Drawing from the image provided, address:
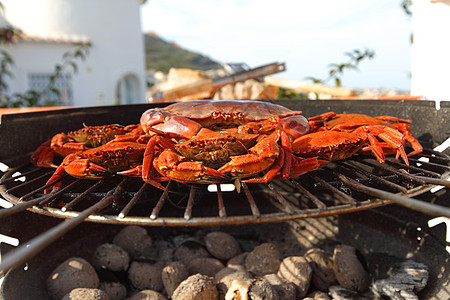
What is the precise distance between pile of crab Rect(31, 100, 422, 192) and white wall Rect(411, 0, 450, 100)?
2.10 ft

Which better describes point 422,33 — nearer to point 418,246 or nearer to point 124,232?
point 418,246

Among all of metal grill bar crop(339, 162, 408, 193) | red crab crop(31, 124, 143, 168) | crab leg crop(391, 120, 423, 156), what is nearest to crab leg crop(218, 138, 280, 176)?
metal grill bar crop(339, 162, 408, 193)

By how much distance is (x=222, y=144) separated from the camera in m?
1.69

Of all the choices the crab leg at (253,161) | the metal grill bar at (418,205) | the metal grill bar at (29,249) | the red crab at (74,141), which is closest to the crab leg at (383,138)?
the metal grill bar at (418,205)

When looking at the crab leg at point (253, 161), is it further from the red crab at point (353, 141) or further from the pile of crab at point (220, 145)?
the red crab at point (353, 141)

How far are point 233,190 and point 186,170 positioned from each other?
1.60 meters

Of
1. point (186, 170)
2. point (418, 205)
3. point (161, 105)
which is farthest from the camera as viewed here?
point (161, 105)

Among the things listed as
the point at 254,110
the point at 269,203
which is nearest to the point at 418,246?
the point at 269,203

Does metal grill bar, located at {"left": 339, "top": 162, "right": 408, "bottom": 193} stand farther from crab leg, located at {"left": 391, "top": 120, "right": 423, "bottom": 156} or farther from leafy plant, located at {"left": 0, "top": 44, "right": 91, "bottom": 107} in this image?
leafy plant, located at {"left": 0, "top": 44, "right": 91, "bottom": 107}

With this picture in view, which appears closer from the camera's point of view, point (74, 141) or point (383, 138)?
point (383, 138)

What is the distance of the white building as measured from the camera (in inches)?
472

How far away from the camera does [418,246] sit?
2.36 meters

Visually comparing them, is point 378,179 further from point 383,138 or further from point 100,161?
point 100,161

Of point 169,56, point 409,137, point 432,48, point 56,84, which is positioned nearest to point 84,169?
point 409,137
